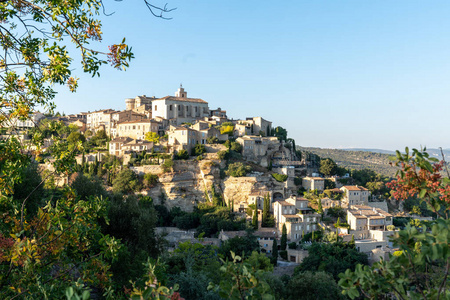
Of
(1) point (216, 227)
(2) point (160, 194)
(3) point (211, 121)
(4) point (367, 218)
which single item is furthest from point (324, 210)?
(3) point (211, 121)

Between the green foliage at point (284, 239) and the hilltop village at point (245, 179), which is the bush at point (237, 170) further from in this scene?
the green foliage at point (284, 239)

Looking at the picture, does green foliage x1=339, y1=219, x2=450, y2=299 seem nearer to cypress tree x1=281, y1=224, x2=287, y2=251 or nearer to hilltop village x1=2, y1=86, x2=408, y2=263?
hilltop village x1=2, y1=86, x2=408, y2=263

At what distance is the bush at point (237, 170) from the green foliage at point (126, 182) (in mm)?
10904

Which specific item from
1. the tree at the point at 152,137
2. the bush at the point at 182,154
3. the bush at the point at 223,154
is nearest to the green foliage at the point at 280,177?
the bush at the point at 223,154

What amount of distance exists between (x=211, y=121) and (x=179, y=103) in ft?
20.4

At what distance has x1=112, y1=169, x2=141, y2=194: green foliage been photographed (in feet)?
144

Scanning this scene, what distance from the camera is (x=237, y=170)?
46219 millimetres

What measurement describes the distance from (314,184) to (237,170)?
938 centimetres

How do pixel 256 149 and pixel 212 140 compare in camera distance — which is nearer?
pixel 212 140

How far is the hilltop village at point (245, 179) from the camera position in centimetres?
3841

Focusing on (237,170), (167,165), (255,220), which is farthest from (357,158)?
(255,220)

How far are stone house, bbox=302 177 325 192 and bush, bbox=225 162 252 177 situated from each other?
7.13 metres

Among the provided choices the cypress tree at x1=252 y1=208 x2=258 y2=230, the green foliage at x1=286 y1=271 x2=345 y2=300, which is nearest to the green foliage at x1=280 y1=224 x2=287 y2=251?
the cypress tree at x1=252 y1=208 x2=258 y2=230

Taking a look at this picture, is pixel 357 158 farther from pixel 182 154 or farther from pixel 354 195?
pixel 182 154
